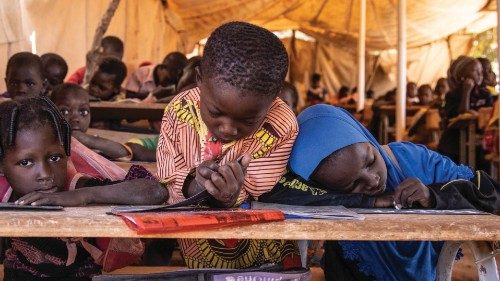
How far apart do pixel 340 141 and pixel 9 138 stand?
2.87 feet

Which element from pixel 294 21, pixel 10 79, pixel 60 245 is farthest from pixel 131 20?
pixel 60 245

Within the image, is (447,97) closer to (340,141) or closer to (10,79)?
(10,79)

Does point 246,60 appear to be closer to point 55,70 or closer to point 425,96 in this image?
point 55,70

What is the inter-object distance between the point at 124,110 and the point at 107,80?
698 millimetres

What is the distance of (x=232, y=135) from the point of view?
192 cm

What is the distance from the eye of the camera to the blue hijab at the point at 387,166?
210 centimetres

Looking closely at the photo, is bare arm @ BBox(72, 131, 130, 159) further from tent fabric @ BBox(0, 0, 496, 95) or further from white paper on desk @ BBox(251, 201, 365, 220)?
tent fabric @ BBox(0, 0, 496, 95)

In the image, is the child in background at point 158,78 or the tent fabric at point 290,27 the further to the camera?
the tent fabric at point 290,27

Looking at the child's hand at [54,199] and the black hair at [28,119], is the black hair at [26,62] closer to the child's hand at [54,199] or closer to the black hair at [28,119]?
the black hair at [28,119]

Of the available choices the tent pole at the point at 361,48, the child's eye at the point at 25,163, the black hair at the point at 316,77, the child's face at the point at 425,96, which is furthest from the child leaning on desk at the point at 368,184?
the black hair at the point at 316,77

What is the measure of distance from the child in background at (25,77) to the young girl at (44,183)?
221 centimetres

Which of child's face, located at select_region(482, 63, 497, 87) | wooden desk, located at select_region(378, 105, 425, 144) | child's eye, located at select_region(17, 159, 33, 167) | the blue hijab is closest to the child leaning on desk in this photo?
the blue hijab

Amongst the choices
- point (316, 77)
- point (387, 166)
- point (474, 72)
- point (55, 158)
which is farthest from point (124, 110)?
point (316, 77)

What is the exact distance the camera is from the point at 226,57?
6.23 feet
